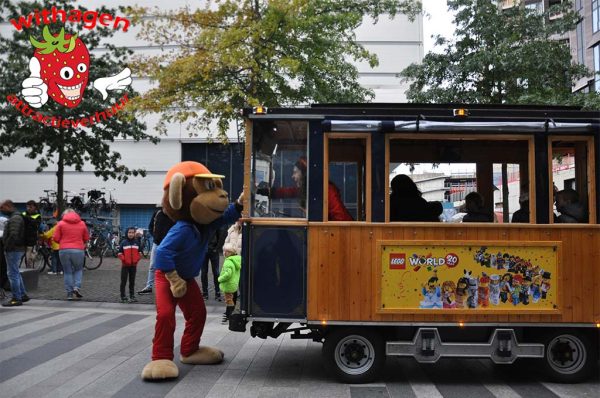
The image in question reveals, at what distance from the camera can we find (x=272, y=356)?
7.23 metres

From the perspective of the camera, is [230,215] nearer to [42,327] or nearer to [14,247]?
[42,327]

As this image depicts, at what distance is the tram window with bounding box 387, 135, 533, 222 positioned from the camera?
6.28 m

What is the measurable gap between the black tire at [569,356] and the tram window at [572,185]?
118 cm

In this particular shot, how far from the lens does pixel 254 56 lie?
13875mm

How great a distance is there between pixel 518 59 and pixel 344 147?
9152mm

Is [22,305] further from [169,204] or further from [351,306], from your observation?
[351,306]

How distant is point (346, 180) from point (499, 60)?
29.3ft

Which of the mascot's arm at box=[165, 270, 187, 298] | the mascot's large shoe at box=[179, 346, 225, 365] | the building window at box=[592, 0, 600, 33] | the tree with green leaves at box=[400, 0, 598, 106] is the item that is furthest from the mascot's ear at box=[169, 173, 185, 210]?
the building window at box=[592, 0, 600, 33]

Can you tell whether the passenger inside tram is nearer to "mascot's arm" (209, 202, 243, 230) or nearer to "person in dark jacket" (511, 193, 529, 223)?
"mascot's arm" (209, 202, 243, 230)

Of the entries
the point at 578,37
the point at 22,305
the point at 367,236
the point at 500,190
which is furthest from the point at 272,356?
the point at 578,37

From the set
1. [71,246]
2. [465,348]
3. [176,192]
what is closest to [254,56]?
[71,246]

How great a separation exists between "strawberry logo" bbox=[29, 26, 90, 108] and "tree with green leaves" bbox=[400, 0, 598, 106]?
9.81m

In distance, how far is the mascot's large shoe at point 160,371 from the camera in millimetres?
5969

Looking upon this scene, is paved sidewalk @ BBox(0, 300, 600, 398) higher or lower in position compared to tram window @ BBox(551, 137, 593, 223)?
lower
